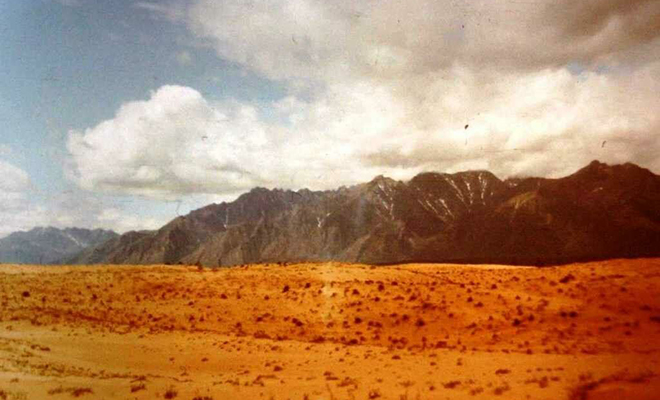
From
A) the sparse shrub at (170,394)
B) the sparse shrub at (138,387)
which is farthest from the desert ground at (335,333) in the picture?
the sparse shrub at (170,394)

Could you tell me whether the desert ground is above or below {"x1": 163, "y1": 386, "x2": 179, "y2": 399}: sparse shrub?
above

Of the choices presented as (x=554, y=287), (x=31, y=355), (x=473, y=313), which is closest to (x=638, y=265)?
(x=554, y=287)

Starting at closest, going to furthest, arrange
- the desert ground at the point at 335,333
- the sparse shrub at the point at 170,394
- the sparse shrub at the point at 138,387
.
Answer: the sparse shrub at the point at 170,394, the sparse shrub at the point at 138,387, the desert ground at the point at 335,333

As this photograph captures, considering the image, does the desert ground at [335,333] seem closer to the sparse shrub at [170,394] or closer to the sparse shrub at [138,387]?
the sparse shrub at [138,387]

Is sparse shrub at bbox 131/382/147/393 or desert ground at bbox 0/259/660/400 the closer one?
sparse shrub at bbox 131/382/147/393

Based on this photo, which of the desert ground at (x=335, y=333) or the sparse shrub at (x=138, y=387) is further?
the desert ground at (x=335, y=333)

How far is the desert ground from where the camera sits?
18.6 meters

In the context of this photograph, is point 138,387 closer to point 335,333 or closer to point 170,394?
point 170,394

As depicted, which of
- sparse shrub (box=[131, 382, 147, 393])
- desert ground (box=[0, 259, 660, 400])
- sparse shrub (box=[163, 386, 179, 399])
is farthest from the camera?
desert ground (box=[0, 259, 660, 400])

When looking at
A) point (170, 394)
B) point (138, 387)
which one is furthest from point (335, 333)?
point (138, 387)

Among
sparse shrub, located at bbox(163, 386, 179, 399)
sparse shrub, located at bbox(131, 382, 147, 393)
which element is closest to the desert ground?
sparse shrub, located at bbox(131, 382, 147, 393)

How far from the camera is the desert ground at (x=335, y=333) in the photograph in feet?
61.0

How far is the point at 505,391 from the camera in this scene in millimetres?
17422

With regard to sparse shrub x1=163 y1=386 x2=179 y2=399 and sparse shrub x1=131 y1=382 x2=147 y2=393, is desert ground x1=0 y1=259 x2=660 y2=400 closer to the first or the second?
sparse shrub x1=131 y1=382 x2=147 y2=393
